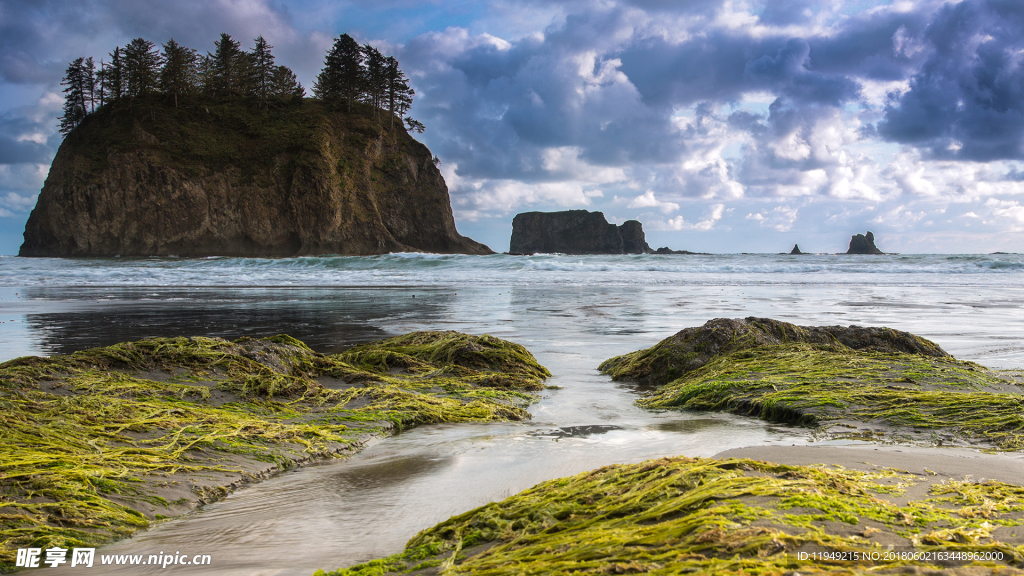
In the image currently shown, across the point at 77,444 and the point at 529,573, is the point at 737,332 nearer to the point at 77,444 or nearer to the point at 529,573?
the point at 529,573

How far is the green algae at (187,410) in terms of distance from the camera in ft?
7.57

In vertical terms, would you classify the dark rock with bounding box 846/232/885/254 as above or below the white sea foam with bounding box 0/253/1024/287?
above

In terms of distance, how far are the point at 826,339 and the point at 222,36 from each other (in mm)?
60530

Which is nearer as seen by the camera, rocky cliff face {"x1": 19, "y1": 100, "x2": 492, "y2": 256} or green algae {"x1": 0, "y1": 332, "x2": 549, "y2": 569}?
green algae {"x1": 0, "y1": 332, "x2": 549, "y2": 569}

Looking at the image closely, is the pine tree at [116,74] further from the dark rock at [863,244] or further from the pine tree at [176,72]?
the dark rock at [863,244]

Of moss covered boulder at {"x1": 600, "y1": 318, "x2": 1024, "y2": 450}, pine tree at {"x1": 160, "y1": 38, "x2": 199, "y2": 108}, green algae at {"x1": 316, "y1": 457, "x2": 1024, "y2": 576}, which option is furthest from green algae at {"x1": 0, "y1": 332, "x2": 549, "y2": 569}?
pine tree at {"x1": 160, "y1": 38, "x2": 199, "y2": 108}

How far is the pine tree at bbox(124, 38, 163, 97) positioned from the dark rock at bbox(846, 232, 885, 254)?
83641mm

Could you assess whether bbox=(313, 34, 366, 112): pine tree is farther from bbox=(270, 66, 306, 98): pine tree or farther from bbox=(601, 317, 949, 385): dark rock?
bbox=(601, 317, 949, 385): dark rock

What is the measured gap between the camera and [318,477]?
2928 millimetres

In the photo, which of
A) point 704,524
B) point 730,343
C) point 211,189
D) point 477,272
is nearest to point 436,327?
point 730,343

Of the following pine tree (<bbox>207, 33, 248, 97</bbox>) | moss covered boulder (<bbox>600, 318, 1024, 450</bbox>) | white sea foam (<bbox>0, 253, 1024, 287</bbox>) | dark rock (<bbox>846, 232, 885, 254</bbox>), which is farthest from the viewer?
dark rock (<bbox>846, 232, 885, 254</bbox>)

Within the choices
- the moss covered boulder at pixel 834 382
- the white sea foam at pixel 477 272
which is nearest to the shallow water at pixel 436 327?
the moss covered boulder at pixel 834 382

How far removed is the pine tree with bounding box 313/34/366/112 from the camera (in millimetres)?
53906

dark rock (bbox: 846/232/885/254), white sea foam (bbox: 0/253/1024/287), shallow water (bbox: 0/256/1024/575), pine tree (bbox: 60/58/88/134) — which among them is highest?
pine tree (bbox: 60/58/88/134)
